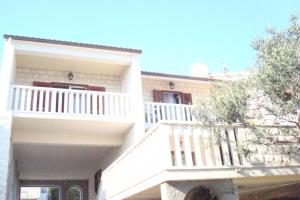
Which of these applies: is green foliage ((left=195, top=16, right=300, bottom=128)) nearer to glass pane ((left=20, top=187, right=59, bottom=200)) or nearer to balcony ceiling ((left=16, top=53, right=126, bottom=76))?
balcony ceiling ((left=16, top=53, right=126, bottom=76))

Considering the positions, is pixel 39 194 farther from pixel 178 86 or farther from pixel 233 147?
pixel 233 147

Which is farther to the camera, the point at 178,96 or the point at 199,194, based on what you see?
the point at 178,96

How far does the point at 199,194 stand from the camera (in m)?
7.18

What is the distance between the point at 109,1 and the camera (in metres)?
9.66

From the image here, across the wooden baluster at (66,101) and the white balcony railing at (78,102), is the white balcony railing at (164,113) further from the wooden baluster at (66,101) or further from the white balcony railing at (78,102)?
the wooden baluster at (66,101)

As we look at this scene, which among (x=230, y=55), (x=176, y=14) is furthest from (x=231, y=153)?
(x=176, y=14)

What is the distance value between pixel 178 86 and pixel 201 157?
9876 millimetres

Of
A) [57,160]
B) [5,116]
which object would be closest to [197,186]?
[5,116]

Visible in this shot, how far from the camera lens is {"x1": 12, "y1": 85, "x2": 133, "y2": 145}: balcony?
12156 mm

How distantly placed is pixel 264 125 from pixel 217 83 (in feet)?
4.73

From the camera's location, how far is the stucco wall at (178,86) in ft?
53.9

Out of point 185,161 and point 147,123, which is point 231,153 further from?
point 147,123

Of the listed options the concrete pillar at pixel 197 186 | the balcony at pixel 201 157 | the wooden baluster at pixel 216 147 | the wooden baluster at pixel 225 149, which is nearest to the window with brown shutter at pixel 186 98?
the balcony at pixel 201 157

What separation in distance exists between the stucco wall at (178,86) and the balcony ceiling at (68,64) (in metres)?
1.60
